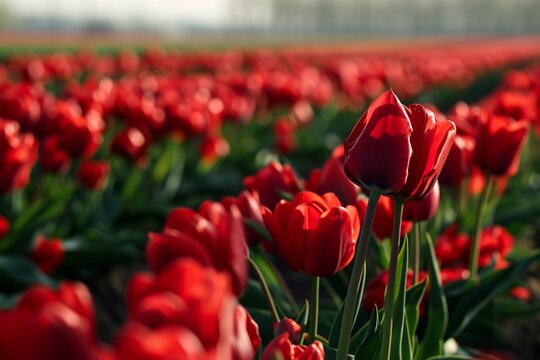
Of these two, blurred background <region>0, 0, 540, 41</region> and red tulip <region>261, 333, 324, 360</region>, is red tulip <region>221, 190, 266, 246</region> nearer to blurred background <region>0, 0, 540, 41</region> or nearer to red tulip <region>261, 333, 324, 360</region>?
red tulip <region>261, 333, 324, 360</region>

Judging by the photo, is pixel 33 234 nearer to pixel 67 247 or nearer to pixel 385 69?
pixel 67 247

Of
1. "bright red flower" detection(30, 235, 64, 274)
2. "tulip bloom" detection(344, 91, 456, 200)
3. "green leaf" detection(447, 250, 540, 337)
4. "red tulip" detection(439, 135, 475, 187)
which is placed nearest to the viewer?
"tulip bloom" detection(344, 91, 456, 200)

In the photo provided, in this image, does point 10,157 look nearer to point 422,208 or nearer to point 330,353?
point 422,208

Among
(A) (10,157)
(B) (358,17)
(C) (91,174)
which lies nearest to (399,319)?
(A) (10,157)

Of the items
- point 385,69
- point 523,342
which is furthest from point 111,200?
point 385,69

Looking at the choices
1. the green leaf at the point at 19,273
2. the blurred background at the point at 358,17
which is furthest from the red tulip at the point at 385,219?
the blurred background at the point at 358,17

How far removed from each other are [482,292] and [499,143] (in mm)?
382

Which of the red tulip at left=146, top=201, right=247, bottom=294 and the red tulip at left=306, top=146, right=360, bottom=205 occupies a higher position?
the red tulip at left=146, top=201, right=247, bottom=294

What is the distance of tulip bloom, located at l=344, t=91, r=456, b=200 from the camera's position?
111cm

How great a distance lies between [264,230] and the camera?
4.72ft

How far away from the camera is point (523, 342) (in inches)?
122

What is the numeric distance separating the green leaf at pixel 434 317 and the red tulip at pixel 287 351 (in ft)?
1.97

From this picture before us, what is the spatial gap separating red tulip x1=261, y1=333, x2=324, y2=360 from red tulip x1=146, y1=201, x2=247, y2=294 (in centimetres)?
9

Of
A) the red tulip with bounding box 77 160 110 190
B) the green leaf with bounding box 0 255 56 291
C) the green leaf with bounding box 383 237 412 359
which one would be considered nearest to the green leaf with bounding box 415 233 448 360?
the green leaf with bounding box 383 237 412 359
